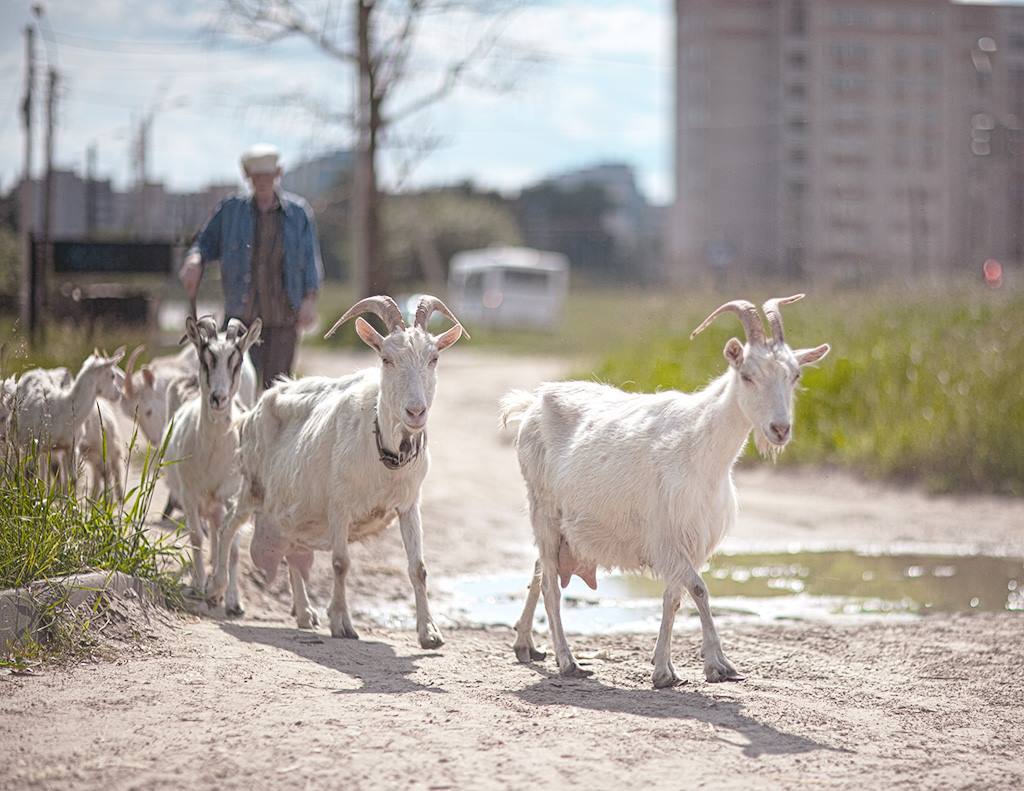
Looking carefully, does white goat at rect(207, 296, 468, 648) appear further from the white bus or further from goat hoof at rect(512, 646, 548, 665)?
the white bus

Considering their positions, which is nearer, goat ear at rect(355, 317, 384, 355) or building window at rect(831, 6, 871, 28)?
goat ear at rect(355, 317, 384, 355)

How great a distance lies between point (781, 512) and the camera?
1305 centimetres

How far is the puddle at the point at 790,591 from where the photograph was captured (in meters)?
8.93

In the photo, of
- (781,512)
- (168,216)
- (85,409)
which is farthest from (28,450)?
(168,216)

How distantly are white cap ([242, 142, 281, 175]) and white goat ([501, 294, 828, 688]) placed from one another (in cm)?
292

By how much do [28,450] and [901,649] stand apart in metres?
4.85

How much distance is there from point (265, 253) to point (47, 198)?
7640mm

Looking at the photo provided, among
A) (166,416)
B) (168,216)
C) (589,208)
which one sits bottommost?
(166,416)

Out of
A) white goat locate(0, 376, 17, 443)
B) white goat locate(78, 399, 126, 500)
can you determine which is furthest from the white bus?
white goat locate(0, 376, 17, 443)

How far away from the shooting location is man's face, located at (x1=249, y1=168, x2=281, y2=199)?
9.49 meters

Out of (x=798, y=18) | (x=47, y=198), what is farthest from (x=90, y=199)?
(x=798, y=18)

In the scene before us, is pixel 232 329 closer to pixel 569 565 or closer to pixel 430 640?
pixel 430 640

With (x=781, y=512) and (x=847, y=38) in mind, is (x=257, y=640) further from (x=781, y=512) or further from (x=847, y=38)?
(x=847, y=38)

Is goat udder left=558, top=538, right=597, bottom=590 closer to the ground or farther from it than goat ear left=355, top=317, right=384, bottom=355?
closer to the ground
